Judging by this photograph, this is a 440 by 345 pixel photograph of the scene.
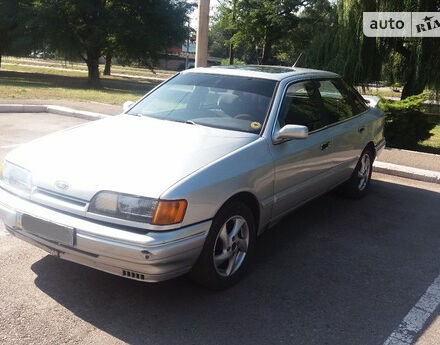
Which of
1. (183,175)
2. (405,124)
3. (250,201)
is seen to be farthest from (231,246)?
(405,124)

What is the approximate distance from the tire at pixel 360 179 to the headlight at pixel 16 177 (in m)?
3.95

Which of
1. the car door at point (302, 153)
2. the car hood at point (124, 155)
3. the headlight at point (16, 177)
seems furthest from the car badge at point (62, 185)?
the car door at point (302, 153)

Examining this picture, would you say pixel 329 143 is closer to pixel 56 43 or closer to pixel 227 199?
pixel 227 199

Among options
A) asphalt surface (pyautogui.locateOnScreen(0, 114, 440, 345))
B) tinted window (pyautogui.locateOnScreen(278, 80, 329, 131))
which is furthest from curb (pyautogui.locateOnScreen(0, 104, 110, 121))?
asphalt surface (pyautogui.locateOnScreen(0, 114, 440, 345))

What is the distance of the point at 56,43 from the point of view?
89.6 feet

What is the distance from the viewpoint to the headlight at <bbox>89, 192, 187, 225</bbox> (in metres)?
3.13

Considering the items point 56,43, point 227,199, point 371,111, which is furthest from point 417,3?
point 56,43

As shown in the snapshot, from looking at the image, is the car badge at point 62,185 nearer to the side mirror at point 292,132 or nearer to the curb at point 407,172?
the side mirror at point 292,132

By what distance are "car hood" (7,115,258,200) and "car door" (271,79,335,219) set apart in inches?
16.2

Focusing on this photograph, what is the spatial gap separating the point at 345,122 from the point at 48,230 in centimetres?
357

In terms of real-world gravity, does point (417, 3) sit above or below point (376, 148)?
above

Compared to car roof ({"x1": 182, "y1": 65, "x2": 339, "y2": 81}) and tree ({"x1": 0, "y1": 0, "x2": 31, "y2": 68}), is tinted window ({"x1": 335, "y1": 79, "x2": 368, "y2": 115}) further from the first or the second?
tree ({"x1": 0, "y1": 0, "x2": 31, "y2": 68})

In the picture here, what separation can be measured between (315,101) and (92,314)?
10.1 ft

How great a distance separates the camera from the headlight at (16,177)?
3.56 meters
